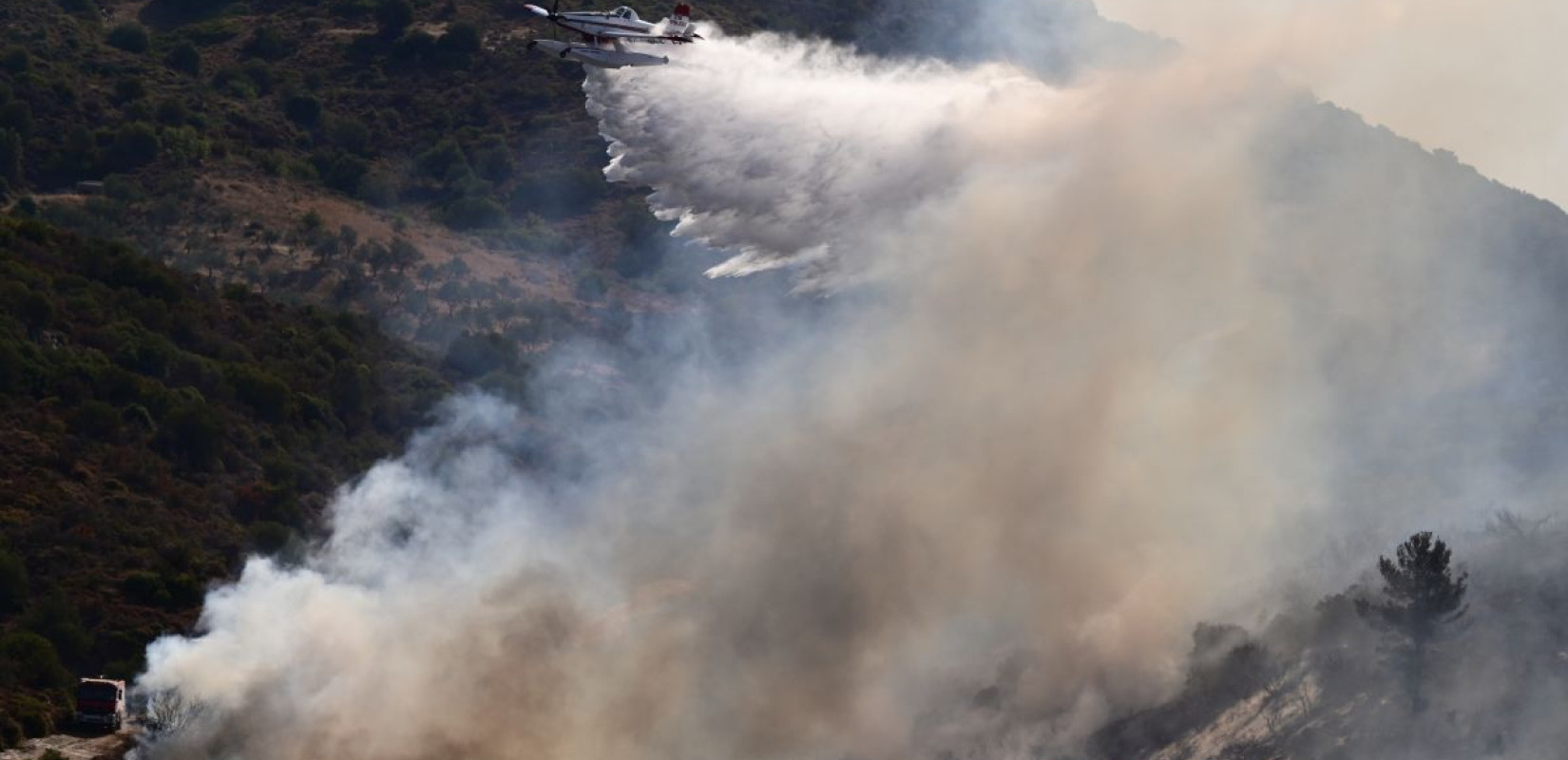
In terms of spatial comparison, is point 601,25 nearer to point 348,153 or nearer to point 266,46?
point 348,153

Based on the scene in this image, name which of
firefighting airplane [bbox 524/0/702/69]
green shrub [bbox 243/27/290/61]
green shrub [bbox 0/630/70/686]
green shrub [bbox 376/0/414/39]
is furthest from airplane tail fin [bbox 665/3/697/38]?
green shrub [bbox 243/27/290/61]

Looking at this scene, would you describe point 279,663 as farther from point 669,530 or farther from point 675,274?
point 675,274

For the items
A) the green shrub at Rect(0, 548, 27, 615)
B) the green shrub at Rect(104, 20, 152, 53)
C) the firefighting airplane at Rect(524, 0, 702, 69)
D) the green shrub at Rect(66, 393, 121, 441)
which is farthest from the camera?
the green shrub at Rect(104, 20, 152, 53)

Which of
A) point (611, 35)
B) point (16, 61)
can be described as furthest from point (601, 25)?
point (16, 61)

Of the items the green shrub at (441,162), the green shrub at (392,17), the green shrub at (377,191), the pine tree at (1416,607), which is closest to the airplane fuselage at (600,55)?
the pine tree at (1416,607)

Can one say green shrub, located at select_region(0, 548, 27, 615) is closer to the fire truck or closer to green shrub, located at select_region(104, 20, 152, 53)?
the fire truck
